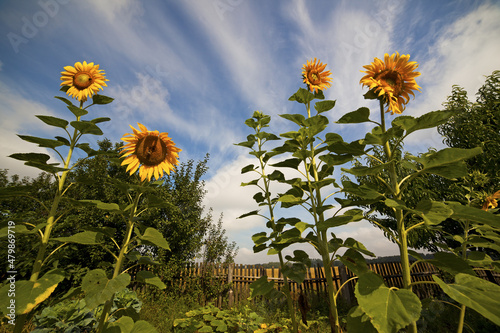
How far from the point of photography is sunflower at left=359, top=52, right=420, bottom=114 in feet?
5.06

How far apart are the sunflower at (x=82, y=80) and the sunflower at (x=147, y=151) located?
74 cm

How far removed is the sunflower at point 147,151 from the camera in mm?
2006

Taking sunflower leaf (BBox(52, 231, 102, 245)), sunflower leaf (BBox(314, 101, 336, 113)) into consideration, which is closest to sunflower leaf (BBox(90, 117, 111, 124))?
sunflower leaf (BBox(52, 231, 102, 245))

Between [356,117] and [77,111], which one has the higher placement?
[77,111]

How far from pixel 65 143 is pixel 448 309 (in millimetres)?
10139

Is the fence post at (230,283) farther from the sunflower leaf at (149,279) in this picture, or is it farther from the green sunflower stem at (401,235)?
the green sunflower stem at (401,235)

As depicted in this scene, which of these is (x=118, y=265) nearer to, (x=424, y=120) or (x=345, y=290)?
(x=424, y=120)

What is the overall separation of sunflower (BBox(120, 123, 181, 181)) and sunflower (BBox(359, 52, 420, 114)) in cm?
175

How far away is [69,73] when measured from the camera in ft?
7.56

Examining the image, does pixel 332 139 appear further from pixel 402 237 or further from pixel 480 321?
pixel 480 321

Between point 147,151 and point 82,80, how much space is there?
3.68 feet

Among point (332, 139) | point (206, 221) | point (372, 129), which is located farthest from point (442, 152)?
point (206, 221)

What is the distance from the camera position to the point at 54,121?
6.08 feet

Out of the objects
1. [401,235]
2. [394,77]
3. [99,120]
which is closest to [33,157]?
[99,120]
